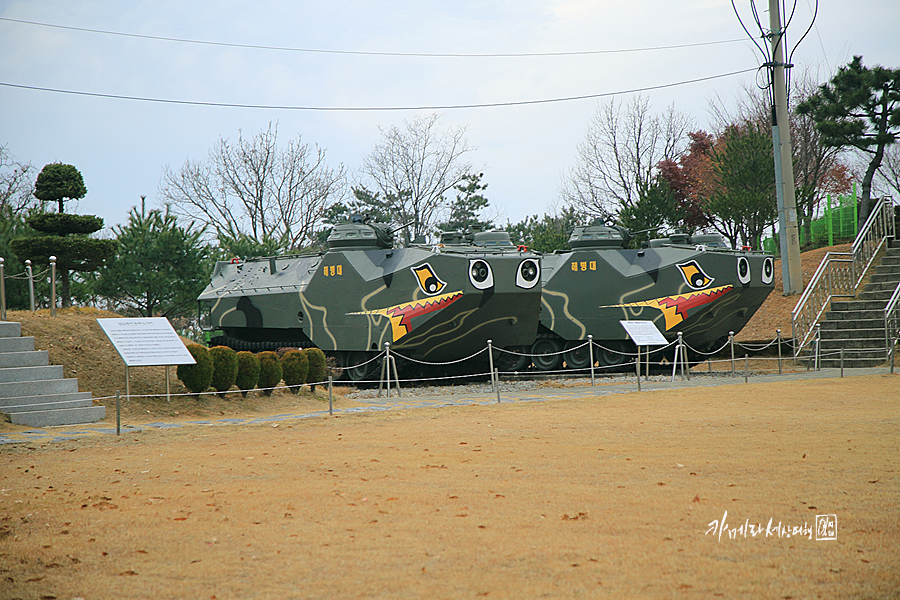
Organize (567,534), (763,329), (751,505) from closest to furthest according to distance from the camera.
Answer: (567,534)
(751,505)
(763,329)

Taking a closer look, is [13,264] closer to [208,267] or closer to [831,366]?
[208,267]

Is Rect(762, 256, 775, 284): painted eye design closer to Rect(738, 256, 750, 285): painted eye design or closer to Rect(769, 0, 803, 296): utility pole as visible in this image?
Rect(738, 256, 750, 285): painted eye design

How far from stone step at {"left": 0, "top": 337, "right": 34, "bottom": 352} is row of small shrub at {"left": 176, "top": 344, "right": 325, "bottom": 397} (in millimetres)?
2104

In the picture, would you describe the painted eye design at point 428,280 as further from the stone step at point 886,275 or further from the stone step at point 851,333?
the stone step at point 886,275

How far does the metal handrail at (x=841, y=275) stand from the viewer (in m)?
21.4

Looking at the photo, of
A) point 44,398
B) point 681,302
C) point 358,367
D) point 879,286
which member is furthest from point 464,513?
point 879,286

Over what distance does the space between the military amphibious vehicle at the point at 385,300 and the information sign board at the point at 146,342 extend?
5.96 meters

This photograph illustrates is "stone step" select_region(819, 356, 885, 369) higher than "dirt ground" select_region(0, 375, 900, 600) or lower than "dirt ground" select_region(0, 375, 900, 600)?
lower

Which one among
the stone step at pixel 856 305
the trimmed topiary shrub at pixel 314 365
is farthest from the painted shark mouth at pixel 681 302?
the trimmed topiary shrub at pixel 314 365

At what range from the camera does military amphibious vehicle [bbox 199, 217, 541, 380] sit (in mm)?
16891

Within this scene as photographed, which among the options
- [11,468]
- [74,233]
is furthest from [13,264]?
[11,468]

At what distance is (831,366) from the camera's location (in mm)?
19672

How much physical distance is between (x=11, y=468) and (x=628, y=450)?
5741 millimetres

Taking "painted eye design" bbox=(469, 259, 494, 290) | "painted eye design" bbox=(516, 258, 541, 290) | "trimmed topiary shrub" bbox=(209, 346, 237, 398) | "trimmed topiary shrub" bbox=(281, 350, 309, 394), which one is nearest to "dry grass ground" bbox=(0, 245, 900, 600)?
"trimmed topiary shrub" bbox=(209, 346, 237, 398)
